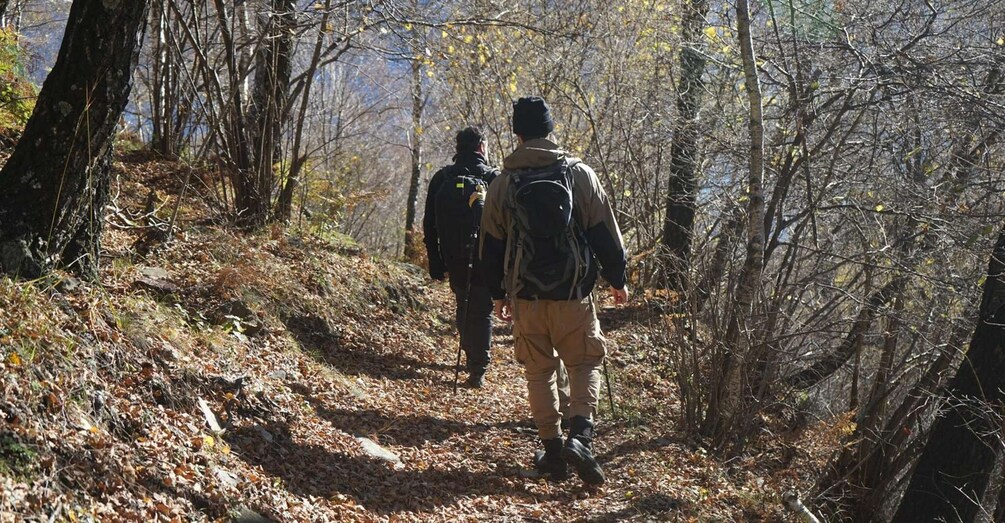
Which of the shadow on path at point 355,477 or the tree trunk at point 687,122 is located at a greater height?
the tree trunk at point 687,122

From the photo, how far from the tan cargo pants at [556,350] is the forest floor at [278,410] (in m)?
0.57

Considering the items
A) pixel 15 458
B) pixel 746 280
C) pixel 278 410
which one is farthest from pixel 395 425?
pixel 15 458

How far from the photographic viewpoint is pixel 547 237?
16.5 feet

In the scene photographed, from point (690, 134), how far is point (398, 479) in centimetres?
588

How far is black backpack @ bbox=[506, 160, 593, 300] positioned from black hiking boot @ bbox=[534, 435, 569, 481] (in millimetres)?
996

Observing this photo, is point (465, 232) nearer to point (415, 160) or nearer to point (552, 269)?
point (552, 269)

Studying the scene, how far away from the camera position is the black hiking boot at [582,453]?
4.96 m

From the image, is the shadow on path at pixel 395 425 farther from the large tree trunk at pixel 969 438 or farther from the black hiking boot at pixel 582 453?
the large tree trunk at pixel 969 438

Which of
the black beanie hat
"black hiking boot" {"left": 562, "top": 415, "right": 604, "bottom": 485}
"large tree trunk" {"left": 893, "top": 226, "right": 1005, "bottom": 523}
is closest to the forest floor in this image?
"black hiking boot" {"left": 562, "top": 415, "right": 604, "bottom": 485}

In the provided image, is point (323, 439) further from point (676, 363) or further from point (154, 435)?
point (676, 363)

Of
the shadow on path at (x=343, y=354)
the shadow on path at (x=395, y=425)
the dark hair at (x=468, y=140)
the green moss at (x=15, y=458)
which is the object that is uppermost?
the dark hair at (x=468, y=140)

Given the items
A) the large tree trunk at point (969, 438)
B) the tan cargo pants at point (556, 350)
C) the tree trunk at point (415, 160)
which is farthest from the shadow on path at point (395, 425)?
the tree trunk at point (415, 160)

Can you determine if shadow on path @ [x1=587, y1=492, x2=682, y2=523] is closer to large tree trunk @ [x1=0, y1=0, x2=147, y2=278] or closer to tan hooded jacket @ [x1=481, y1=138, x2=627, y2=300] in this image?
tan hooded jacket @ [x1=481, y1=138, x2=627, y2=300]

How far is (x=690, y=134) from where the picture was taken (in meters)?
9.51
